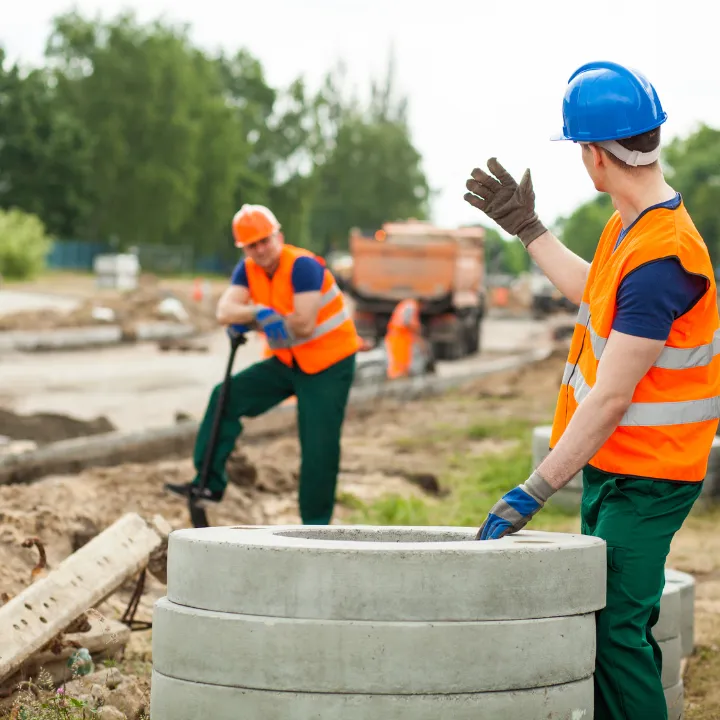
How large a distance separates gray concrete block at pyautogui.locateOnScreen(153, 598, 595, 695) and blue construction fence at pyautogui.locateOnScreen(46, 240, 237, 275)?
6800cm

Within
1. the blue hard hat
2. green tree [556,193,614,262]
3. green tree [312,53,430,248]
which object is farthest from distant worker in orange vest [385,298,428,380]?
green tree [556,193,614,262]

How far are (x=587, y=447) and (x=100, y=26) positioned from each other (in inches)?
2867

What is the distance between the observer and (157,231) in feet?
243

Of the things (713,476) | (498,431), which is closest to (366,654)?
(713,476)

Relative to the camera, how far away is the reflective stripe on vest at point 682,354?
380 centimetres

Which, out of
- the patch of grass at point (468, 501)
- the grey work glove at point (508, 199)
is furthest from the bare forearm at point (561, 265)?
the patch of grass at point (468, 501)

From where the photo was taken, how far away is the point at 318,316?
7.75 metres

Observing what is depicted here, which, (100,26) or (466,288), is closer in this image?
(466,288)

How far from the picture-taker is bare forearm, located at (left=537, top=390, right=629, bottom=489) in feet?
12.3

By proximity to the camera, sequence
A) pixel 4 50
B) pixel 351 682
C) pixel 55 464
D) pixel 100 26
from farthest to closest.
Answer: pixel 100 26
pixel 4 50
pixel 55 464
pixel 351 682

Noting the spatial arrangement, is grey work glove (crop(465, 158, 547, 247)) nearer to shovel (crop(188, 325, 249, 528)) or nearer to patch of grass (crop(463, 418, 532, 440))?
shovel (crop(188, 325, 249, 528))

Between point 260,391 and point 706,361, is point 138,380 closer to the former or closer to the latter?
point 260,391

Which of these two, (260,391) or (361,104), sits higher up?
(361,104)

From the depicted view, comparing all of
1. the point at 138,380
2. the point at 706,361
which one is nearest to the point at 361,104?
the point at 138,380
